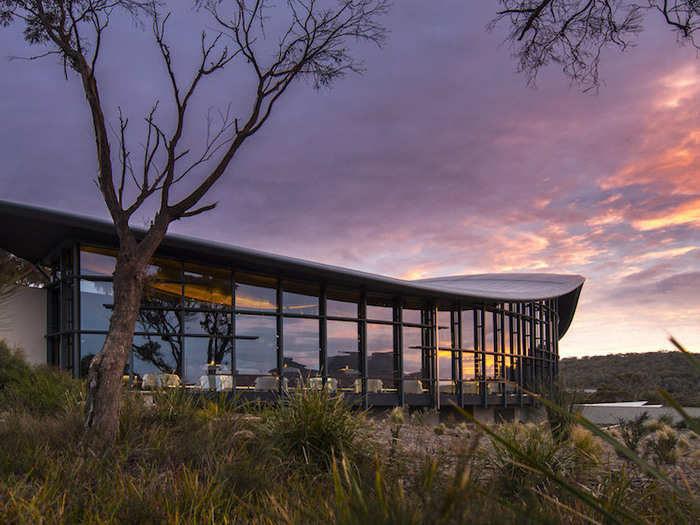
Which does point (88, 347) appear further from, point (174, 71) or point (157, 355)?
point (174, 71)

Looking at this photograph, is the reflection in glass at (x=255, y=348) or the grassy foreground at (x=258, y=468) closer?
the grassy foreground at (x=258, y=468)

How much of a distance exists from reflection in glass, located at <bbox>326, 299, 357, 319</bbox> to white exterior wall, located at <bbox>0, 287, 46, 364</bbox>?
8230 millimetres

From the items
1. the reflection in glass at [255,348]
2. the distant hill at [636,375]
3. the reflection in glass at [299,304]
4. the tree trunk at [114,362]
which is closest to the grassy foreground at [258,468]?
the tree trunk at [114,362]

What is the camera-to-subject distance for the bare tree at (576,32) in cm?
725

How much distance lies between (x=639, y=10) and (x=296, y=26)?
216 inches

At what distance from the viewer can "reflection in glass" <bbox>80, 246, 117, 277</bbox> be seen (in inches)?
580

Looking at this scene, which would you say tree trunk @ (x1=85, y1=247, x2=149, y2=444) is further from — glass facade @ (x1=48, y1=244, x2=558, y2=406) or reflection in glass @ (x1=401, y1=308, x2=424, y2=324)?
reflection in glass @ (x1=401, y1=308, x2=424, y2=324)

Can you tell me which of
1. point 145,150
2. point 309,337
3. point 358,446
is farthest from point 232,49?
point 309,337

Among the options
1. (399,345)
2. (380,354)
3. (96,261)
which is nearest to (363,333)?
(380,354)

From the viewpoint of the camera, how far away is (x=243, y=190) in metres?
17.3

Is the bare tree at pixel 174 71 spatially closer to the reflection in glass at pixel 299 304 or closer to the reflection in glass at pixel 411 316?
the reflection in glass at pixel 299 304

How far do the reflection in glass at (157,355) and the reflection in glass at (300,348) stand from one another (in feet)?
10.7

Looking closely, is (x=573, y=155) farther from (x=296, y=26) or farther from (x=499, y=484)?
(x=499, y=484)

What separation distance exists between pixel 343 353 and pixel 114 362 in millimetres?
12282
